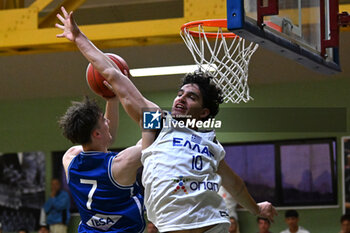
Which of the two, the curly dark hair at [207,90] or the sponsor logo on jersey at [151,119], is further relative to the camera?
the curly dark hair at [207,90]

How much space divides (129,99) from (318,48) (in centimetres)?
244

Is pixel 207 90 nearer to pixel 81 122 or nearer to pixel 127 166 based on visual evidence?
pixel 127 166

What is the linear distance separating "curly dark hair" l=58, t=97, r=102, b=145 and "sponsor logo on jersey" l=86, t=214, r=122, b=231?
0.50m

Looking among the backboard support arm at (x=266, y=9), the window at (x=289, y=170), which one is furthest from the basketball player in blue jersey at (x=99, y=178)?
the window at (x=289, y=170)

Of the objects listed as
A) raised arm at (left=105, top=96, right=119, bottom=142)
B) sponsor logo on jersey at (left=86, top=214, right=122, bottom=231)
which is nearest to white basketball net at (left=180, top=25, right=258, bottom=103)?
raised arm at (left=105, top=96, right=119, bottom=142)

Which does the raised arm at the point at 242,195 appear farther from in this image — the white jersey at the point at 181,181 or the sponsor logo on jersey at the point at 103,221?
the sponsor logo on jersey at the point at 103,221

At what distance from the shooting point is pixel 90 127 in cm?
452

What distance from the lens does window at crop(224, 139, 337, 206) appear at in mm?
11672

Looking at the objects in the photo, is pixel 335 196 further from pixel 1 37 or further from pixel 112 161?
pixel 112 161

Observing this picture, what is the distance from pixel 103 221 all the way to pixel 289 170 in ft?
25.7

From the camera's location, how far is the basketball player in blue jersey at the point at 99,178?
14.4 ft

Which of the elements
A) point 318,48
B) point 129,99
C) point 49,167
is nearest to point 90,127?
point 129,99

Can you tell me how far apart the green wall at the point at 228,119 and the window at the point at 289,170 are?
147mm

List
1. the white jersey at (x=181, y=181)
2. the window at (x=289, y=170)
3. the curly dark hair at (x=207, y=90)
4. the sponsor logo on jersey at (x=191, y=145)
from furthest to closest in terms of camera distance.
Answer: the window at (x=289, y=170)
the curly dark hair at (x=207, y=90)
the sponsor logo on jersey at (x=191, y=145)
the white jersey at (x=181, y=181)
